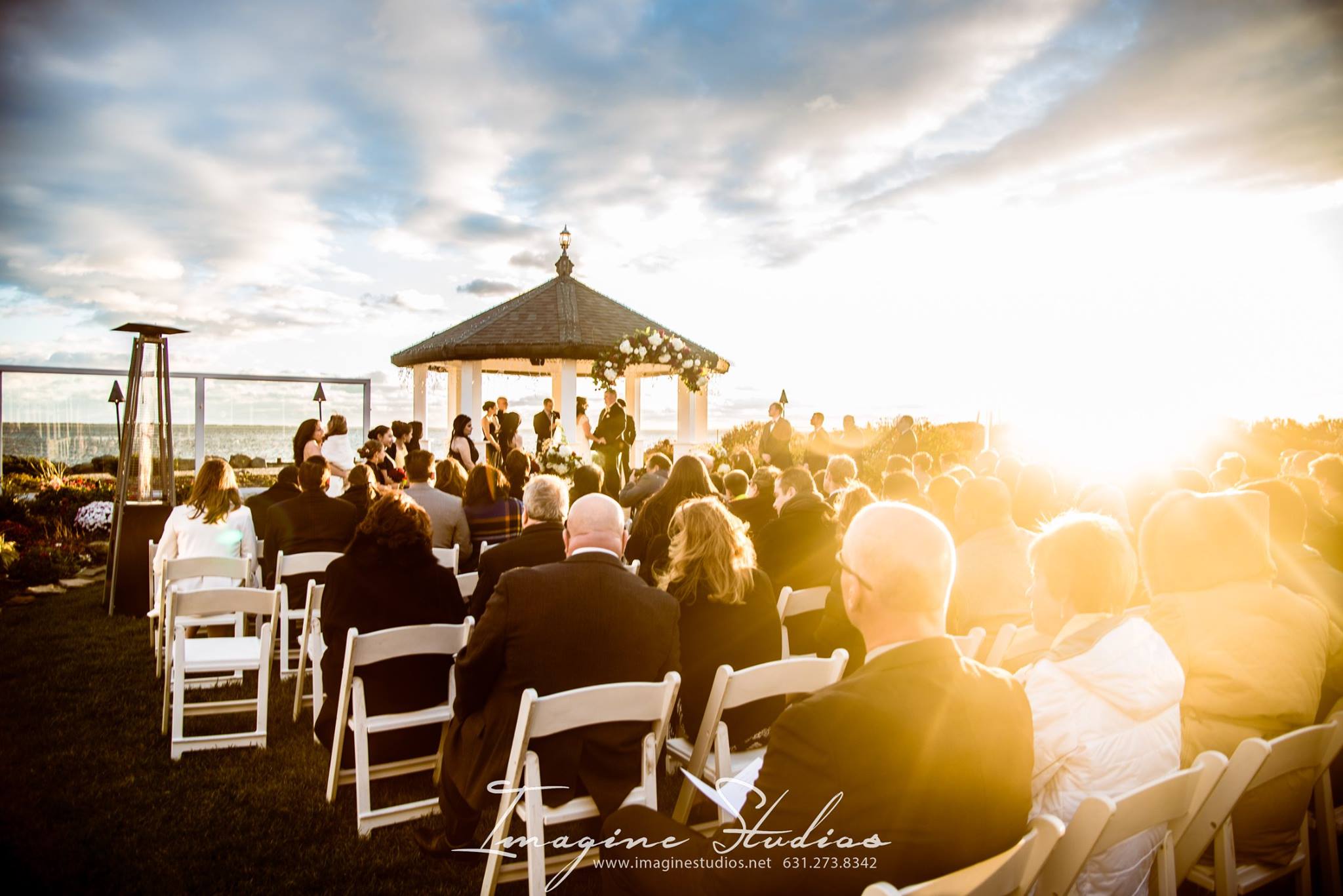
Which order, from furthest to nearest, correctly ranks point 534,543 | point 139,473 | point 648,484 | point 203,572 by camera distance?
point 139,473, point 648,484, point 203,572, point 534,543

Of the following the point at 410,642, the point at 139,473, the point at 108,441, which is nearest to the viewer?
the point at 410,642

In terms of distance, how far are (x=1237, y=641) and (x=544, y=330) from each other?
558 inches

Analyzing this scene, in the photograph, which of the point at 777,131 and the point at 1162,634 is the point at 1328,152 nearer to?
the point at 777,131

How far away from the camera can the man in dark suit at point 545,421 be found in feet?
42.2

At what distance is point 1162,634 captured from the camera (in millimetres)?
2740

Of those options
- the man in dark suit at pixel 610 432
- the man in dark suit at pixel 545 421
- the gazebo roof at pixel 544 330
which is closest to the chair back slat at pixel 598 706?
the man in dark suit at pixel 610 432

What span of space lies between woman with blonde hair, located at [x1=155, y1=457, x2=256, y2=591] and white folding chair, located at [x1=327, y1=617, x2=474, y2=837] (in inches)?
125

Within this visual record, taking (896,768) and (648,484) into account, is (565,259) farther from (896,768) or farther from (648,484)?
(896,768)

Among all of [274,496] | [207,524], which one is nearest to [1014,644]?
[207,524]

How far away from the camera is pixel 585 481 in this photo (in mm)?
8344

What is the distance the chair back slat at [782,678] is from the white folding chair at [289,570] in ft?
11.8

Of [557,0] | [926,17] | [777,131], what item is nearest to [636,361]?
[777,131]

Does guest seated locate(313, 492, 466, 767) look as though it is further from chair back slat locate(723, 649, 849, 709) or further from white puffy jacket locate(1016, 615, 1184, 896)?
white puffy jacket locate(1016, 615, 1184, 896)

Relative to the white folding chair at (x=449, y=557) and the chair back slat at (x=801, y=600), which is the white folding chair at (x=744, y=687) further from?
the white folding chair at (x=449, y=557)
